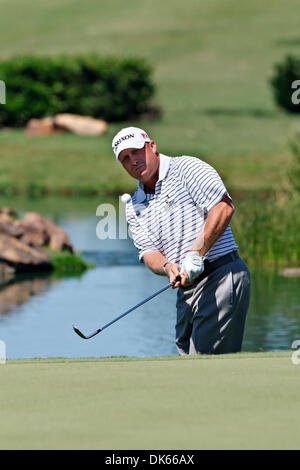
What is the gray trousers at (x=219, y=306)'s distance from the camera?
6375 mm

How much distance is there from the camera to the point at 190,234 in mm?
6312

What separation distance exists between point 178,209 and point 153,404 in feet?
6.28

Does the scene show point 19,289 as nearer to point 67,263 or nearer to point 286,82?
point 67,263

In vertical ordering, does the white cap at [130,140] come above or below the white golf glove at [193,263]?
above

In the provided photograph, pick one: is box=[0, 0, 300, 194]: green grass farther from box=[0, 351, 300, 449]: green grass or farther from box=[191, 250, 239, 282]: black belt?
box=[0, 351, 300, 449]: green grass

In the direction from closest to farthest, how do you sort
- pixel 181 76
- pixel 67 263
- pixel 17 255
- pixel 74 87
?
pixel 17 255 → pixel 67 263 → pixel 74 87 → pixel 181 76

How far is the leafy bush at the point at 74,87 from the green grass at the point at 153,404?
31742 mm

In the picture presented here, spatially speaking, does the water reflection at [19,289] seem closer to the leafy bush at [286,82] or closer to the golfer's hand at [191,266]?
the golfer's hand at [191,266]

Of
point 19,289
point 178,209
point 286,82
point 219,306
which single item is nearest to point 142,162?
point 178,209

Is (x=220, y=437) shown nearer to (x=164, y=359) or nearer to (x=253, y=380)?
(x=253, y=380)

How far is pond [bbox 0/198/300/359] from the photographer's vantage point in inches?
444

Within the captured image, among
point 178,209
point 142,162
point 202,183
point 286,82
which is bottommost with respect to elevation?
point 178,209

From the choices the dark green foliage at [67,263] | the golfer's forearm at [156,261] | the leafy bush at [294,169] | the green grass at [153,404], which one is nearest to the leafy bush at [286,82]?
the leafy bush at [294,169]

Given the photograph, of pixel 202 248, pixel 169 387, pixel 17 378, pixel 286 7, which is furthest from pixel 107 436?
pixel 286 7
